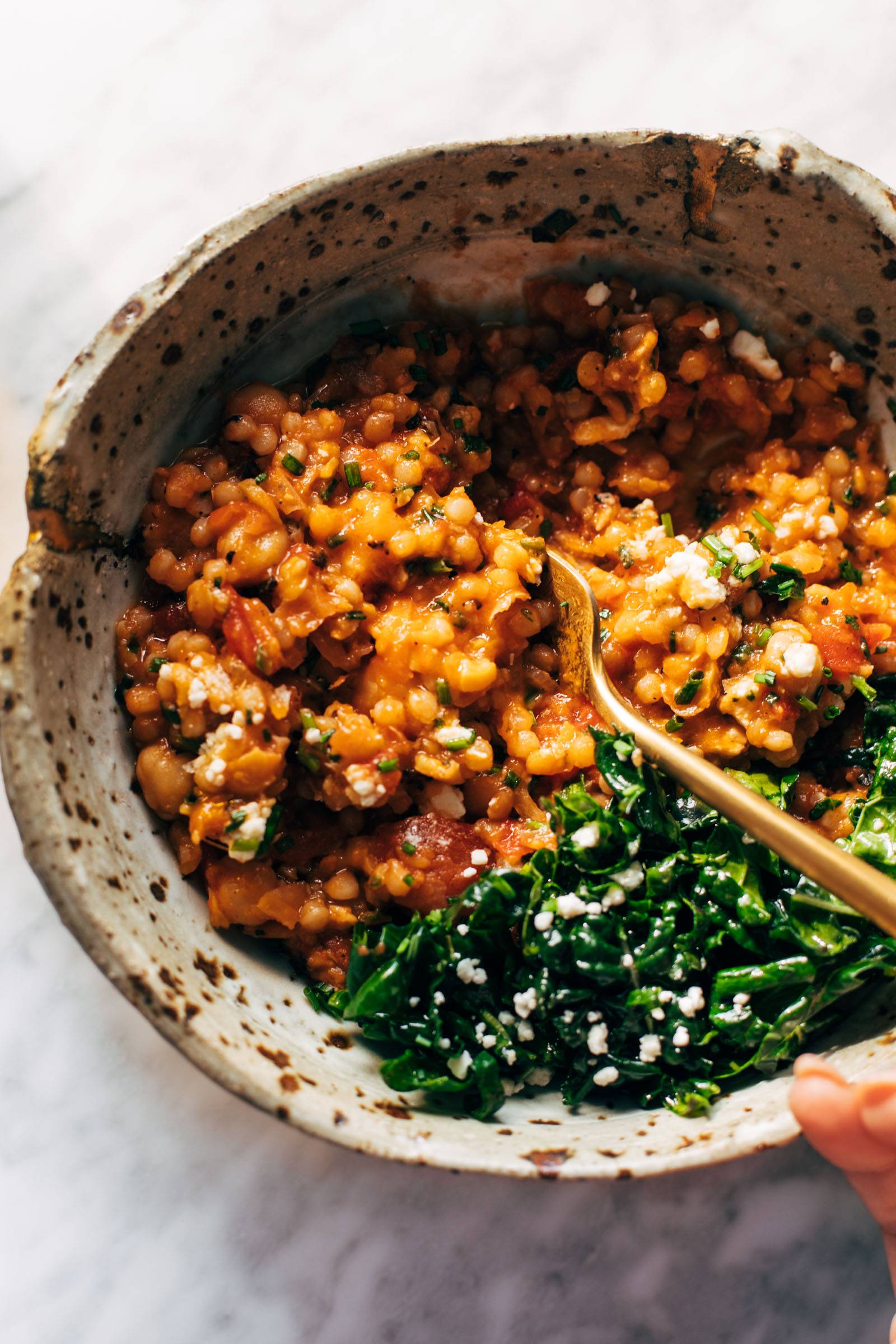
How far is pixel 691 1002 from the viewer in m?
2.46

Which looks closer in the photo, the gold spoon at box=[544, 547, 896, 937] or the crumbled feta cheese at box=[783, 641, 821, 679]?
the gold spoon at box=[544, 547, 896, 937]

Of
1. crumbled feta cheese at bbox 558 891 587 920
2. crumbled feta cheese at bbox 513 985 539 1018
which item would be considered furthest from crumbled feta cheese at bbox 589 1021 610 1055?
crumbled feta cheese at bbox 558 891 587 920

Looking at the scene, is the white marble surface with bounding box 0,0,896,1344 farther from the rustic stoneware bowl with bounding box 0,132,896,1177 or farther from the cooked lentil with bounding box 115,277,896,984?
the cooked lentil with bounding box 115,277,896,984

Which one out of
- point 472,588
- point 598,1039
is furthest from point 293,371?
point 598,1039

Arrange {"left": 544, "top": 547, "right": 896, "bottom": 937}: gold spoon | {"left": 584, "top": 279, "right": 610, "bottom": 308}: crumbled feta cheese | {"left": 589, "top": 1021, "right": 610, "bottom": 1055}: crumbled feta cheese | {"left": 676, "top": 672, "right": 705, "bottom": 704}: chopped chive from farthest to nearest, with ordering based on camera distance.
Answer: {"left": 584, "top": 279, "right": 610, "bottom": 308}: crumbled feta cheese, {"left": 676, "top": 672, "right": 705, "bottom": 704}: chopped chive, {"left": 589, "top": 1021, "right": 610, "bottom": 1055}: crumbled feta cheese, {"left": 544, "top": 547, "right": 896, "bottom": 937}: gold spoon

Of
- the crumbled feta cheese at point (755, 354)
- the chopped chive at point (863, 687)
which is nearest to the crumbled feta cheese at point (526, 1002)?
the chopped chive at point (863, 687)

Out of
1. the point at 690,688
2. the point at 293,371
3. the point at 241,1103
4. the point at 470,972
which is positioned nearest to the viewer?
the point at 470,972

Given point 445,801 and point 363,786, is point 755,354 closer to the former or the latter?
point 445,801

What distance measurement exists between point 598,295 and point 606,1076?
194 cm

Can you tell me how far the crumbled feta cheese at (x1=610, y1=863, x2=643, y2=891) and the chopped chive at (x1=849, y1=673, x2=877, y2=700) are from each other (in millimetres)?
727

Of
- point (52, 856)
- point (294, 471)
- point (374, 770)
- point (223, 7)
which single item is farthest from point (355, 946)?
point (223, 7)

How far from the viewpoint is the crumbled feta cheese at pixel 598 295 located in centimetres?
272

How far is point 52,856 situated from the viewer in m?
2.17

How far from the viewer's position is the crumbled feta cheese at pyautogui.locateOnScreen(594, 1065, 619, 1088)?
247 cm
